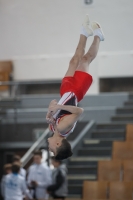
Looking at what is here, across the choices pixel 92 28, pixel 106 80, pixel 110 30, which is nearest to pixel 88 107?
pixel 106 80

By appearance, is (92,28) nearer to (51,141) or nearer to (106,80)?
(51,141)

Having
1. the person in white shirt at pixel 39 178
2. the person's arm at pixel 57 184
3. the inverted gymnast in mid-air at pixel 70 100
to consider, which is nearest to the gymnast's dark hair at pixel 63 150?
the inverted gymnast in mid-air at pixel 70 100

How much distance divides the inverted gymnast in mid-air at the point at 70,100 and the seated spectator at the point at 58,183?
2.62 meters

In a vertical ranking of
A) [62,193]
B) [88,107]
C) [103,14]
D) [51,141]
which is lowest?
[62,193]

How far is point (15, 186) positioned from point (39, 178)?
0.42 m

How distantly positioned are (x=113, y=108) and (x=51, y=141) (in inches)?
184


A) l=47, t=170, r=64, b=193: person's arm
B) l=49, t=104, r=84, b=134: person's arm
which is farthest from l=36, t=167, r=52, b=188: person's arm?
l=49, t=104, r=84, b=134: person's arm

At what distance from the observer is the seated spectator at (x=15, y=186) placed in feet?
26.9

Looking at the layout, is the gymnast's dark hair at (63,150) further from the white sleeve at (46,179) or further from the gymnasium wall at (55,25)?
the white sleeve at (46,179)

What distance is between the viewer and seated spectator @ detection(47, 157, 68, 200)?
27.1 ft

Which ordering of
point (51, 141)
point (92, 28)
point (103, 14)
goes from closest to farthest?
point (51, 141) < point (92, 28) < point (103, 14)

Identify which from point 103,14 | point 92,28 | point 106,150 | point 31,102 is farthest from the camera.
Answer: point 31,102

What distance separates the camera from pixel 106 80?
11.0 metres

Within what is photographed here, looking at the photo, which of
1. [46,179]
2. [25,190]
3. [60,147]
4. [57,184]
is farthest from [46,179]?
[60,147]
